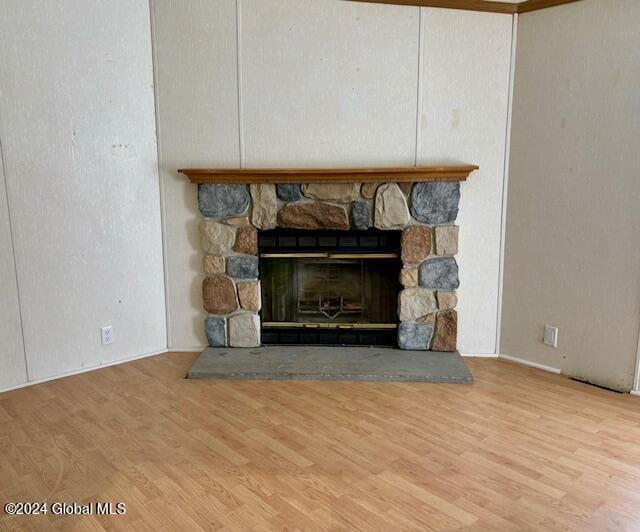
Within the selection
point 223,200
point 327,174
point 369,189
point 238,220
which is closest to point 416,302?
point 369,189

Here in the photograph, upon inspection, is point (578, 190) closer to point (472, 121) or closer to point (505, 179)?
point (505, 179)

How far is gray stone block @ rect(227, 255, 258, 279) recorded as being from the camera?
3379 millimetres

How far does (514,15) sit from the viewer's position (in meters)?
3.11

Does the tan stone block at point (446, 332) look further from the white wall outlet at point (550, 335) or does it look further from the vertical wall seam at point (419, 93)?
the vertical wall seam at point (419, 93)

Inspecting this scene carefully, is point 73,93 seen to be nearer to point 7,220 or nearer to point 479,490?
point 7,220

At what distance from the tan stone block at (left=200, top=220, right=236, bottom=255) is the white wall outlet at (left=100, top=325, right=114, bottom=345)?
0.80 m

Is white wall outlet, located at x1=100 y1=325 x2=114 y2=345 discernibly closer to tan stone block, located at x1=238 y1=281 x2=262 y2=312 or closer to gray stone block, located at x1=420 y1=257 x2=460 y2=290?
tan stone block, located at x1=238 y1=281 x2=262 y2=312

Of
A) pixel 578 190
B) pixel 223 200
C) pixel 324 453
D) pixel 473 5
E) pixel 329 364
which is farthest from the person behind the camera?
pixel 223 200

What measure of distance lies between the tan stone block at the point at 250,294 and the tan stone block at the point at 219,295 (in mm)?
47

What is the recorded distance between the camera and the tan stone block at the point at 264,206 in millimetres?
3277

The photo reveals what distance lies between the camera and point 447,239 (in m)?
3.28

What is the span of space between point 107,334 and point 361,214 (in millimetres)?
1788

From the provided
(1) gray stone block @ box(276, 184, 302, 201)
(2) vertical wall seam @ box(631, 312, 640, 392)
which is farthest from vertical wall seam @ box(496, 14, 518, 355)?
(1) gray stone block @ box(276, 184, 302, 201)

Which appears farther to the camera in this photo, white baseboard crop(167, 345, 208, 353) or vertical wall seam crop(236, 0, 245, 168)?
Answer: white baseboard crop(167, 345, 208, 353)
